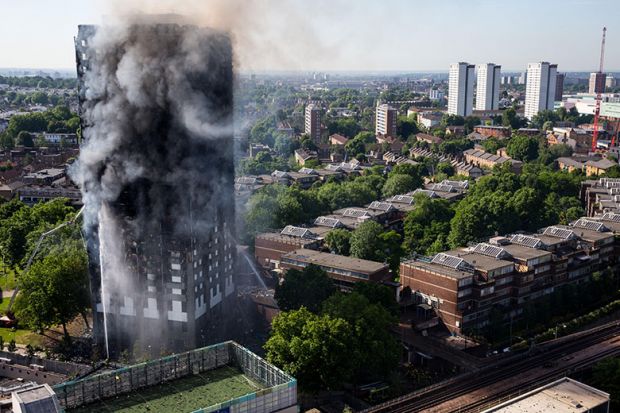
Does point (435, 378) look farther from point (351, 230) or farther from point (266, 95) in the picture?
point (266, 95)

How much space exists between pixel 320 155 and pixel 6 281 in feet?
198

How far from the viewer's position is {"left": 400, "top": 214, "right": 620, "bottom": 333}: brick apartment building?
118 feet

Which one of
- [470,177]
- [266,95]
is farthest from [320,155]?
[470,177]

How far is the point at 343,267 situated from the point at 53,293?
51.2 ft

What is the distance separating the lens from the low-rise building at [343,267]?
3728 cm

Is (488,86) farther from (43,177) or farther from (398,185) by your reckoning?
(43,177)

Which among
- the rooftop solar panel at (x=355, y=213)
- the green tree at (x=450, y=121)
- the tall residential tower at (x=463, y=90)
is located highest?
the tall residential tower at (x=463, y=90)

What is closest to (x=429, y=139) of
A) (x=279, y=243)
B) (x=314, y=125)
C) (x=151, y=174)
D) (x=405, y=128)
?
(x=405, y=128)

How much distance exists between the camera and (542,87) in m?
150

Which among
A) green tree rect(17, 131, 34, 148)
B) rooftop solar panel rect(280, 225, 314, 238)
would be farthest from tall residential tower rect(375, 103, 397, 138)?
rooftop solar panel rect(280, 225, 314, 238)

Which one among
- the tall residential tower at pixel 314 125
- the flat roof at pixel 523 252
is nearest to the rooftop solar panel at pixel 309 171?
the flat roof at pixel 523 252

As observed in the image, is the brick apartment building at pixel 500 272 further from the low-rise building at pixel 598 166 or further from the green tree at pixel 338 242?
the low-rise building at pixel 598 166

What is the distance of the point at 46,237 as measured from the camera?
138ft

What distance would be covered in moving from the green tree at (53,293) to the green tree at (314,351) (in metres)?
12.0
